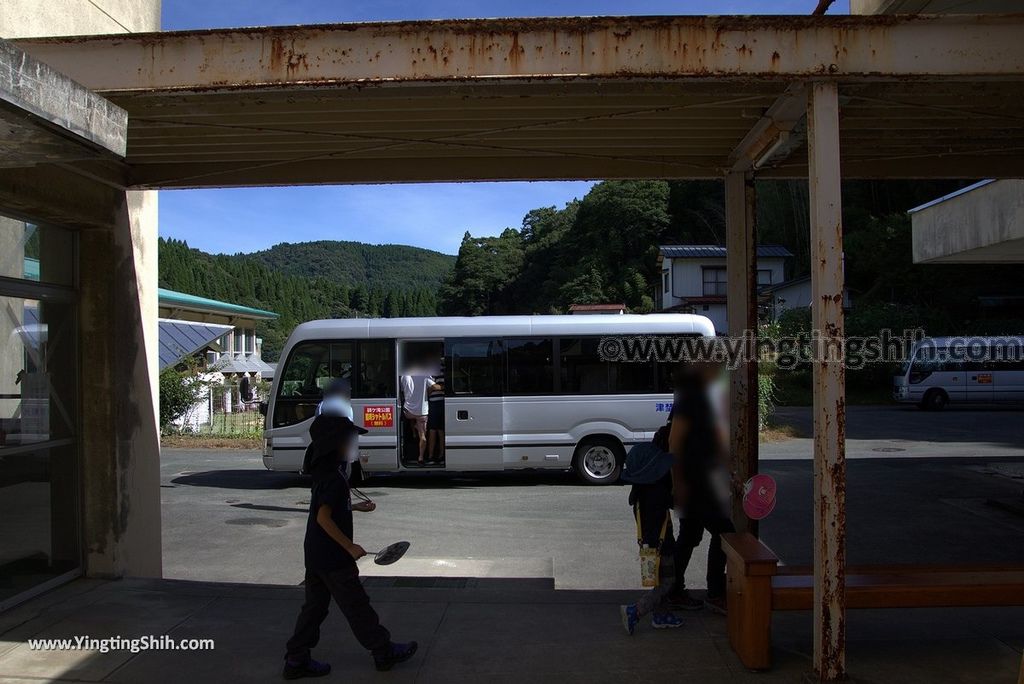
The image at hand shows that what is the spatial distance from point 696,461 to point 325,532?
248 centimetres

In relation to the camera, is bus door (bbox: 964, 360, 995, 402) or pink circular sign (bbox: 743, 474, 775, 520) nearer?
pink circular sign (bbox: 743, 474, 775, 520)

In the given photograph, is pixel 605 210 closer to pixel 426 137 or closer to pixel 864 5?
pixel 864 5

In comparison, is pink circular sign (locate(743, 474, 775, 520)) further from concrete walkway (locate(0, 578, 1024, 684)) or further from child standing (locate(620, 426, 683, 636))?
concrete walkway (locate(0, 578, 1024, 684))

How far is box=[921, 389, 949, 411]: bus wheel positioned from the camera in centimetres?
2917

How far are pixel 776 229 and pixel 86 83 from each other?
5575cm

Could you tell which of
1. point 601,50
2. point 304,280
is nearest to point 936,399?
point 601,50

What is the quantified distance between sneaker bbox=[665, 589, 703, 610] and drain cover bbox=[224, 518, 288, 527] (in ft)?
20.6

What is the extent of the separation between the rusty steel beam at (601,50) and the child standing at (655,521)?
2425mm

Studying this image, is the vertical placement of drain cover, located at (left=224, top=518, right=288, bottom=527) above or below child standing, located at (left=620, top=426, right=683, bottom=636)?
below

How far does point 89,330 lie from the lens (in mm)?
6426

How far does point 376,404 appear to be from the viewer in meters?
13.5

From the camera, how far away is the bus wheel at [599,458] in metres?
13.5

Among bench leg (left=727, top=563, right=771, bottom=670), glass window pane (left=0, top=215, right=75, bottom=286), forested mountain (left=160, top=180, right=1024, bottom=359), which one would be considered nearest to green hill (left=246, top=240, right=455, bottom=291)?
forested mountain (left=160, top=180, right=1024, bottom=359)

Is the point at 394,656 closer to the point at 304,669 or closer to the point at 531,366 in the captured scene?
the point at 304,669
